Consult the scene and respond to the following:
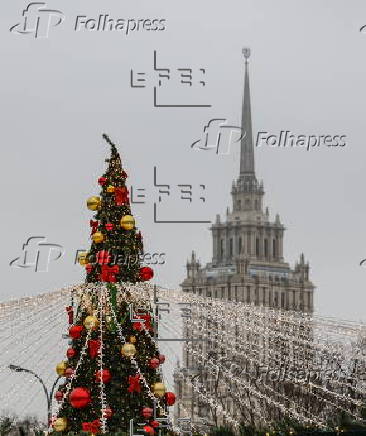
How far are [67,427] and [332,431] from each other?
5.50m

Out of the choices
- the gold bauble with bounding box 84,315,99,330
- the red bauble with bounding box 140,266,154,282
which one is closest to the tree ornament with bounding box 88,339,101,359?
the gold bauble with bounding box 84,315,99,330

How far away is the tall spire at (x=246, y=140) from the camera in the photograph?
158250 mm

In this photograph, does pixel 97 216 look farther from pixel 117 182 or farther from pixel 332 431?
pixel 332 431

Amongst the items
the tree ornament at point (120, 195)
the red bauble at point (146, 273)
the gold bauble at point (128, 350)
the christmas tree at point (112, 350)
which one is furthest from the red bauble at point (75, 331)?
the tree ornament at point (120, 195)

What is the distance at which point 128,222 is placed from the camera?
28.1m

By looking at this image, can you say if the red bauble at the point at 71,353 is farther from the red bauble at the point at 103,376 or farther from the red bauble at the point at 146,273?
the red bauble at the point at 146,273

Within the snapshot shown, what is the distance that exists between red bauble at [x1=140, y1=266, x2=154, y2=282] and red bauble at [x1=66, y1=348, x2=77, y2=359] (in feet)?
5.94

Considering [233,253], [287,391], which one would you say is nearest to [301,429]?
[287,391]

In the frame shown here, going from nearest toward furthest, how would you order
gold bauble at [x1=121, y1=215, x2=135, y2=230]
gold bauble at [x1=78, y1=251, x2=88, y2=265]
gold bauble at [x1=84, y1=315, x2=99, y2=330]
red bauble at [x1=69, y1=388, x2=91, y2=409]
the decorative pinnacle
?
red bauble at [x1=69, y1=388, x2=91, y2=409]
gold bauble at [x1=84, y1=315, x2=99, y2=330]
gold bauble at [x1=121, y1=215, x2=135, y2=230]
gold bauble at [x1=78, y1=251, x2=88, y2=265]
the decorative pinnacle

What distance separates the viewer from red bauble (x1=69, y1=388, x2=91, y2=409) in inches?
1080

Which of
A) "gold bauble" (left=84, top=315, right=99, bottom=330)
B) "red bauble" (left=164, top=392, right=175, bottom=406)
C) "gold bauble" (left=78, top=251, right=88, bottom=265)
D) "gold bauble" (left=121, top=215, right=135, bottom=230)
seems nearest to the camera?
"gold bauble" (left=84, top=315, right=99, bottom=330)

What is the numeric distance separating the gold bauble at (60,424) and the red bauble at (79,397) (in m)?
0.48

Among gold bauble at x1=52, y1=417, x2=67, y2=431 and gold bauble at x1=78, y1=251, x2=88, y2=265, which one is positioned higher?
gold bauble at x1=78, y1=251, x2=88, y2=265

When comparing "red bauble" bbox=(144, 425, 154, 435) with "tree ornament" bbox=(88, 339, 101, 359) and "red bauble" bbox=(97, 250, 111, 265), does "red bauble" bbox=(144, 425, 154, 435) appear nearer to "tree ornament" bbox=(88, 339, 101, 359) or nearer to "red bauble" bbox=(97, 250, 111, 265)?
"tree ornament" bbox=(88, 339, 101, 359)
